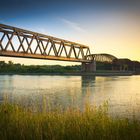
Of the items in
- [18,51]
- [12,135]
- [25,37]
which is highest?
[25,37]

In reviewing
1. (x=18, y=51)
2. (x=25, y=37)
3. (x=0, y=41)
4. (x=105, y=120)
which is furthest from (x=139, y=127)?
(x=25, y=37)

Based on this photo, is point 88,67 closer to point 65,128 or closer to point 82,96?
point 82,96

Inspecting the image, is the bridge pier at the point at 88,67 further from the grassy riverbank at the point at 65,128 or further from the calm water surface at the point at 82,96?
the grassy riverbank at the point at 65,128

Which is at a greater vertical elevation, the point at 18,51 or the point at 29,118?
the point at 18,51

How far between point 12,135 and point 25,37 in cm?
3954

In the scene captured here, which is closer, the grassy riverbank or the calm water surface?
the grassy riverbank

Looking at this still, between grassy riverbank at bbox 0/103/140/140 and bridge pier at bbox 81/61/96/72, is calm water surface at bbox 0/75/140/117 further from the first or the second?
bridge pier at bbox 81/61/96/72

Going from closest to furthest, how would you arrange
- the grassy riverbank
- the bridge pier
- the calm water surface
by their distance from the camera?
the grassy riverbank, the calm water surface, the bridge pier

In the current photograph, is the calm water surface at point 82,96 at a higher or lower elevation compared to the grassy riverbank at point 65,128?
lower

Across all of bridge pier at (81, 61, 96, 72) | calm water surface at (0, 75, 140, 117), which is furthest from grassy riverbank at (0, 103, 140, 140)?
bridge pier at (81, 61, 96, 72)

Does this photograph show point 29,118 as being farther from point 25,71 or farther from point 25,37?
point 25,71

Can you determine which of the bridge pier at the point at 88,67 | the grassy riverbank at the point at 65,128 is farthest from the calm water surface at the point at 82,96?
the bridge pier at the point at 88,67

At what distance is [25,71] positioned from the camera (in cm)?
16738

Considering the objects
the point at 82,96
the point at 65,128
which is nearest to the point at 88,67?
the point at 82,96
